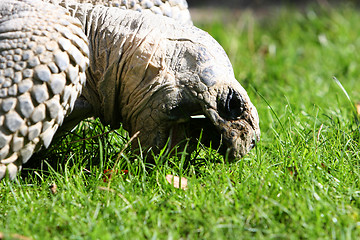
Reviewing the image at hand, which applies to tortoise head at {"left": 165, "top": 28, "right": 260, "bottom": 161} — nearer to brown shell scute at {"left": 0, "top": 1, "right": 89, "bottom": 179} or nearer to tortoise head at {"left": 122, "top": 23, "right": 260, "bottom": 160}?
tortoise head at {"left": 122, "top": 23, "right": 260, "bottom": 160}

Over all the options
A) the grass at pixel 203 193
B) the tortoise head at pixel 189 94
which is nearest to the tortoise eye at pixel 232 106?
the tortoise head at pixel 189 94

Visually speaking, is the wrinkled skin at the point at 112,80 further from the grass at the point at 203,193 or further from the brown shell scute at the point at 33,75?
the grass at the point at 203,193

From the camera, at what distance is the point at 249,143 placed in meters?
2.35

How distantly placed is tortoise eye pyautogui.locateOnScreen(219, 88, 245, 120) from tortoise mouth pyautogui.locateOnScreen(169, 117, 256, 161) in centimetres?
8

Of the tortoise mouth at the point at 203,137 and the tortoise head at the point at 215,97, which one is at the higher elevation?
the tortoise head at the point at 215,97

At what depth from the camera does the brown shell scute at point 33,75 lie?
2.04 meters

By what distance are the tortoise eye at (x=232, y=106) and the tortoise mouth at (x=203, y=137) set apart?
8cm

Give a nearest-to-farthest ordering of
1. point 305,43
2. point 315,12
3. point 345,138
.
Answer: point 345,138 < point 305,43 < point 315,12

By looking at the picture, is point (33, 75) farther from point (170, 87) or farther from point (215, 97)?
point (215, 97)

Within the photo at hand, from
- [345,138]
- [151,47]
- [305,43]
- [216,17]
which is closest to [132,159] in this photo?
[151,47]

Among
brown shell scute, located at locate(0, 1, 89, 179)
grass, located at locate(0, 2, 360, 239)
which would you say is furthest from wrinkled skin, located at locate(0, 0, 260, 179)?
grass, located at locate(0, 2, 360, 239)

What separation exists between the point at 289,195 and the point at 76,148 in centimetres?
119

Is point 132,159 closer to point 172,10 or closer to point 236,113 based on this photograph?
point 236,113

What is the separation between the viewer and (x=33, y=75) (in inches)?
80.7
